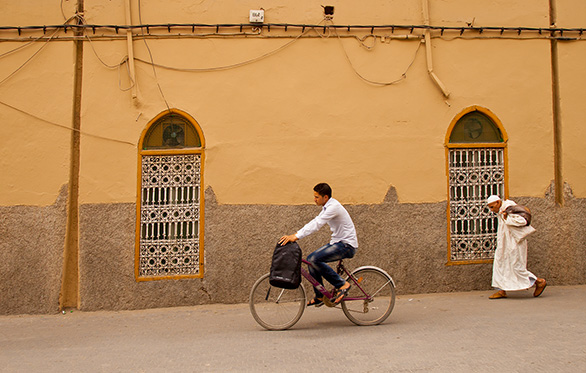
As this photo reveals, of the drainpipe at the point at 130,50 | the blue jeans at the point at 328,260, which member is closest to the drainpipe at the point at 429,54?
the blue jeans at the point at 328,260

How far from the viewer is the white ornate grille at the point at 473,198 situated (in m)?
7.32

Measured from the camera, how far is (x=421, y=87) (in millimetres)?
7340

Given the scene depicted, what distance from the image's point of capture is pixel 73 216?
695cm

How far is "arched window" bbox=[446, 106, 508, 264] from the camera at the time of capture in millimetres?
7324

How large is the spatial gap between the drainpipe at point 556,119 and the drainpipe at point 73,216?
681 cm

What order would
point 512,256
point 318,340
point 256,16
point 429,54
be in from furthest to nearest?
point 429,54, point 256,16, point 512,256, point 318,340

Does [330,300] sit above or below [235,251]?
below

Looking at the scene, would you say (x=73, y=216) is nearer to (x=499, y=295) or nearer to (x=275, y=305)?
(x=275, y=305)

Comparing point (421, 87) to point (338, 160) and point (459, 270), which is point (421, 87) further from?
point (459, 270)

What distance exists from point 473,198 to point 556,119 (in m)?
1.74

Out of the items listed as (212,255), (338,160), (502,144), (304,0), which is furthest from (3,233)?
(502,144)

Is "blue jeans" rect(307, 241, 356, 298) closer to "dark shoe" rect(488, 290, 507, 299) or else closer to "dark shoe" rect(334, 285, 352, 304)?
"dark shoe" rect(334, 285, 352, 304)

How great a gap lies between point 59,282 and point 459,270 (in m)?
5.50

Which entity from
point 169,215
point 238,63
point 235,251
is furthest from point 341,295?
point 238,63
